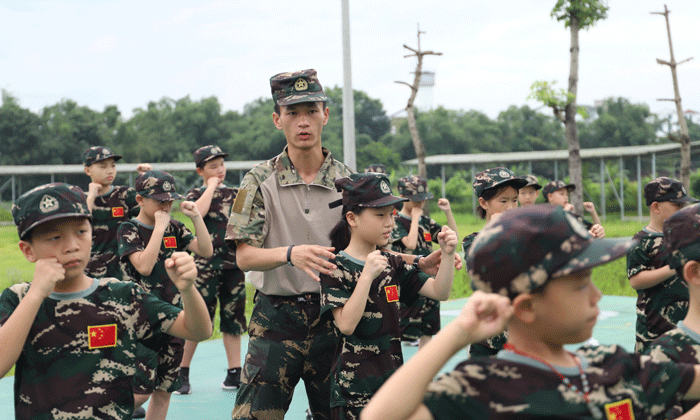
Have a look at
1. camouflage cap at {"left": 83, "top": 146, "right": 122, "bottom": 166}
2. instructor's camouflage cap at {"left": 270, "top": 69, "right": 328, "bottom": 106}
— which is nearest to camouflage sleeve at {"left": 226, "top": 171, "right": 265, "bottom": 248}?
instructor's camouflage cap at {"left": 270, "top": 69, "right": 328, "bottom": 106}

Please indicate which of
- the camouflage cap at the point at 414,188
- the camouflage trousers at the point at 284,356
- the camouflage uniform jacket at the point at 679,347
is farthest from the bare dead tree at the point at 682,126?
the camouflage uniform jacket at the point at 679,347

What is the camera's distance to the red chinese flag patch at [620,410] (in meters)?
1.87

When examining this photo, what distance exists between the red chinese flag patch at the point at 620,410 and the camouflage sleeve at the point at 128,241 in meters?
4.22

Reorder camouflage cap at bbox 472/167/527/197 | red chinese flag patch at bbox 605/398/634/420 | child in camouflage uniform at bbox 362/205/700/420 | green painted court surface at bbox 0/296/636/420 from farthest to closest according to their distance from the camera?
green painted court surface at bbox 0/296/636/420 → camouflage cap at bbox 472/167/527/197 → red chinese flag patch at bbox 605/398/634/420 → child in camouflage uniform at bbox 362/205/700/420

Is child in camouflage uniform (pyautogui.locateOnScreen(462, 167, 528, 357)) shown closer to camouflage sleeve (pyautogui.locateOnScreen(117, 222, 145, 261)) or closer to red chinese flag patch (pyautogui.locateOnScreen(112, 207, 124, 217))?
camouflage sleeve (pyautogui.locateOnScreen(117, 222, 145, 261))

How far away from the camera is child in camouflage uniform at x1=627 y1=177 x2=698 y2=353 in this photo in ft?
15.1

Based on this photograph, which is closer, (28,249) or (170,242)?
(28,249)

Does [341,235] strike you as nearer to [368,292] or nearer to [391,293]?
[391,293]

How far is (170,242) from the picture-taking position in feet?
19.1

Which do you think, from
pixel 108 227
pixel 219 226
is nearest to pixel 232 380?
pixel 219 226

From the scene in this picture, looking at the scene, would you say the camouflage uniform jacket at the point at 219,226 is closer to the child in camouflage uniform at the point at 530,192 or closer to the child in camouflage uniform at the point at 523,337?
the child in camouflage uniform at the point at 530,192

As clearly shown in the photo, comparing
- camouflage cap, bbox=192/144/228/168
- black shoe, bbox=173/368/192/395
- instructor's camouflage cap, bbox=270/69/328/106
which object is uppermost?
instructor's camouflage cap, bbox=270/69/328/106

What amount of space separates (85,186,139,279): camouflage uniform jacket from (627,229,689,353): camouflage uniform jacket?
4.52 meters

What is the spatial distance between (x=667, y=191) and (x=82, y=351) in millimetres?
3974
